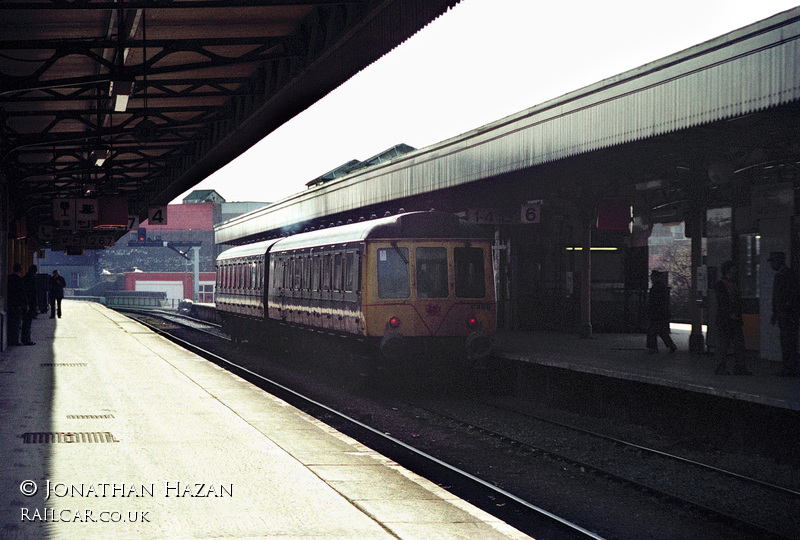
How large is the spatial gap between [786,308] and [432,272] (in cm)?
564

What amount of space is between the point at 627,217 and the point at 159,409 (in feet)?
33.4

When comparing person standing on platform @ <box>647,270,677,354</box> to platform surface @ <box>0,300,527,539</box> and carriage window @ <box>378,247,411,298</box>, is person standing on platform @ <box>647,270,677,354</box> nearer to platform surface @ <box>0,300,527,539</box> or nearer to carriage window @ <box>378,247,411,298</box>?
carriage window @ <box>378,247,411,298</box>

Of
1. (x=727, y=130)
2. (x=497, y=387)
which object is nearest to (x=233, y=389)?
(x=497, y=387)

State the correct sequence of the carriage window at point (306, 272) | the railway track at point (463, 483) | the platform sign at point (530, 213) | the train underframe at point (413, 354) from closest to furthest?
the railway track at point (463, 483) → the train underframe at point (413, 354) → the platform sign at point (530, 213) → the carriage window at point (306, 272)

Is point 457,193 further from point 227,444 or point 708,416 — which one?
point 227,444

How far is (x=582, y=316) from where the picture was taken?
20234 millimetres

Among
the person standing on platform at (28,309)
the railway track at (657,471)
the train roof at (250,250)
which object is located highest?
the train roof at (250,250)

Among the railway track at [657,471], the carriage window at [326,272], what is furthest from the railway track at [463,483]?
the carriage window at [326,272]

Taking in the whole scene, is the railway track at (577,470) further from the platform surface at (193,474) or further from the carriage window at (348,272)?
the carriage window at (348,272)

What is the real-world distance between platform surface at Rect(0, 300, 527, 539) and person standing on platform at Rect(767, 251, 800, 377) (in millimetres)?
5955

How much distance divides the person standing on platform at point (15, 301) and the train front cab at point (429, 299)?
334 inches

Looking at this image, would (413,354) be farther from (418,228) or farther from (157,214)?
(157,214)

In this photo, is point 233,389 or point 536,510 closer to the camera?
point 536,510

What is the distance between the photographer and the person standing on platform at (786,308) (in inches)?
474
